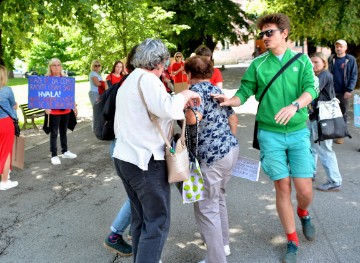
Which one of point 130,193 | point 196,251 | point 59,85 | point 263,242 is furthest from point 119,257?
point 59,85

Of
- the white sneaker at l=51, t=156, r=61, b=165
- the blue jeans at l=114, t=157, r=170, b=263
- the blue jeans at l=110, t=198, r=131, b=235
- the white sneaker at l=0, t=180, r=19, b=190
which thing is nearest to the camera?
the blue jeans at l=114, t=157, r=170, b=263

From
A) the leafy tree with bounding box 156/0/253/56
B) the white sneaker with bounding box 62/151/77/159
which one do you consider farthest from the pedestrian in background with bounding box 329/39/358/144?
the leafy tree with bounding box 156/0/253/56

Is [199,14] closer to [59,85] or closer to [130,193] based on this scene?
[59,85]

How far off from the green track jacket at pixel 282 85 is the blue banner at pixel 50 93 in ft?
15.6

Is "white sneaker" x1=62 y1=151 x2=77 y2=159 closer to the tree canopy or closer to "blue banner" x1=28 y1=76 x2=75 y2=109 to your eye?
"blue banner" x1=28 y1=76 x2=75 y2=109

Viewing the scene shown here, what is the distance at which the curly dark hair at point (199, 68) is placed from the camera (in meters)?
3.21

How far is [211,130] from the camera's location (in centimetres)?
317

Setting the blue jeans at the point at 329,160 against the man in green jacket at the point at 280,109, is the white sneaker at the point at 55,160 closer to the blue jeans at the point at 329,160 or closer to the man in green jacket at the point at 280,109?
the blue jeans at the point at 329,160

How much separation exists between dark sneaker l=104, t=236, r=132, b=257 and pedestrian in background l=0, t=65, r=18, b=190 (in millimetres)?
2891

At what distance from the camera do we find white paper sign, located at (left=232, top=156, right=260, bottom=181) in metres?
3.46

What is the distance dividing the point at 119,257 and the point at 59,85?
15.3 feet

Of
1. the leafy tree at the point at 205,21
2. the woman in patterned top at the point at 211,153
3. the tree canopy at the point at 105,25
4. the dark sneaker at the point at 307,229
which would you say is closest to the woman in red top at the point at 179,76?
the tree canopy at the point at 105,25

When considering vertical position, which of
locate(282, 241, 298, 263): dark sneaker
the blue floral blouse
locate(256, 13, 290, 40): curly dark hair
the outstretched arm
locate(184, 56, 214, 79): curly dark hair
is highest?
locate(256, 13, 290, 40): curly dark hair

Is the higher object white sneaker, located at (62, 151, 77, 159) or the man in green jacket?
the man in green jacket
